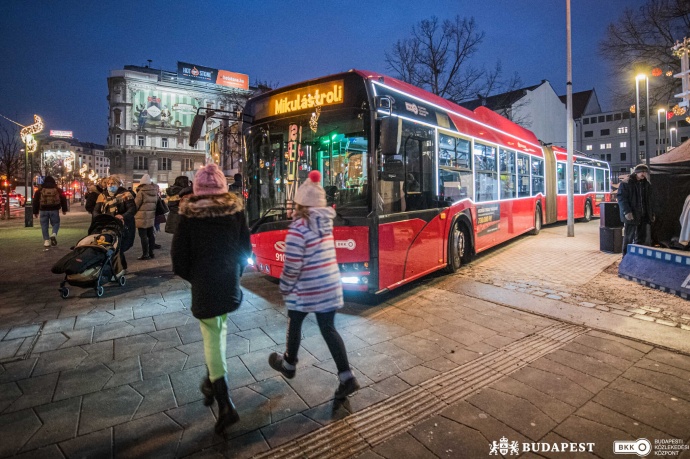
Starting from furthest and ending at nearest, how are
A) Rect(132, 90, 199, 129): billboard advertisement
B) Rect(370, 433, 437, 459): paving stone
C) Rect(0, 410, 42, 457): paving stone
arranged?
Rect(132, 90, 199, 129): billboard advertisement < Rect(0, 410, 42, 457): paving stone < Rect(370, 433, 437, 459): paving stone

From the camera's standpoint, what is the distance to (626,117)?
64125 mm

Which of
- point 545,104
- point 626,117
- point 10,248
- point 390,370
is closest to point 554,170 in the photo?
point 390,370

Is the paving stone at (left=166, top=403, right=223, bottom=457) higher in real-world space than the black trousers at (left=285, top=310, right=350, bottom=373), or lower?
lower

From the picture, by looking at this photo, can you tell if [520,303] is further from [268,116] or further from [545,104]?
[545,104]

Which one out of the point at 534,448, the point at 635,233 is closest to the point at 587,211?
the point at 635,233

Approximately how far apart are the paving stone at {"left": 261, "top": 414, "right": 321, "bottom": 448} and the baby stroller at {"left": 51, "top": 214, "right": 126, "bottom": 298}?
4.91 metres

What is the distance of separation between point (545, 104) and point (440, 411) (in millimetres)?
48079

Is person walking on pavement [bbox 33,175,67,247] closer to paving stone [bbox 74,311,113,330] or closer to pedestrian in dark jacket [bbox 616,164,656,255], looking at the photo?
paving stone [bbox 74,311,113,330]

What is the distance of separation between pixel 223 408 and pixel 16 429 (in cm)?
151

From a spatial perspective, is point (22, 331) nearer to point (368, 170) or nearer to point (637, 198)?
point (368, 170)

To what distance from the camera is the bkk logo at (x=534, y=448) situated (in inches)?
102

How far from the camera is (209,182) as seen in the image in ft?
9.89

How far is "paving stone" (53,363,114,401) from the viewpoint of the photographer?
3.40 meters

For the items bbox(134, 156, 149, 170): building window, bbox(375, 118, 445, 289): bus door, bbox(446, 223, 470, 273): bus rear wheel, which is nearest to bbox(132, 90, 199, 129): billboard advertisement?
bbox(134, 156, 149, 170): building window
